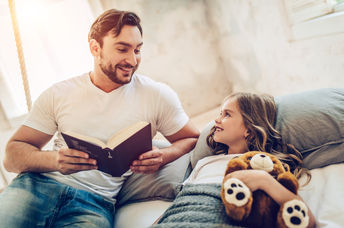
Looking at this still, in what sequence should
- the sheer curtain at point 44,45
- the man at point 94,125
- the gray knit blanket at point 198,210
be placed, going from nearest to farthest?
1. the gray knit blanket at point 198,210
2. the man at point 94,125
3. the sheer curtain at point 44,45

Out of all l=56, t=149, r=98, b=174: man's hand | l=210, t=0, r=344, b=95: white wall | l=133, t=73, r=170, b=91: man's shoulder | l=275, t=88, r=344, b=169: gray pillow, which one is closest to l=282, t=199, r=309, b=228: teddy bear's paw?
l=275, t=88, r=344, b=169: gray pillow

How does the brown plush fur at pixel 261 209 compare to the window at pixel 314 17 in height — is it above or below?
below

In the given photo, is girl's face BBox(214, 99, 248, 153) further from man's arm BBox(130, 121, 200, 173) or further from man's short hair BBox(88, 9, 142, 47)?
man's short hair BBox(88, 9, 142, 47)

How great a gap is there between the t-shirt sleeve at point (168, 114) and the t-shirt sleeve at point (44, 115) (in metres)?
0.53

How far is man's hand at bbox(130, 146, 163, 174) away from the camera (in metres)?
1.15

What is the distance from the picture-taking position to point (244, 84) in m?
2.47

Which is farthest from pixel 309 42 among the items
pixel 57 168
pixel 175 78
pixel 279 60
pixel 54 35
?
pixel 54 35

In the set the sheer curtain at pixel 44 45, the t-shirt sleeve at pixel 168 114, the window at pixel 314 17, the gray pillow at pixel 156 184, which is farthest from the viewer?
the sheer curtain at pixel 44 45

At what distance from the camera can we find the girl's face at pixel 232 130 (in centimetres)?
119

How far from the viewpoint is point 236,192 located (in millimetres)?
789

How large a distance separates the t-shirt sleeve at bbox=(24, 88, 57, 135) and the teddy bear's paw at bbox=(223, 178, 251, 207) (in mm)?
959

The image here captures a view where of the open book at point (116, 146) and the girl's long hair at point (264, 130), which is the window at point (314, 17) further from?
the open book at point (116, 146)

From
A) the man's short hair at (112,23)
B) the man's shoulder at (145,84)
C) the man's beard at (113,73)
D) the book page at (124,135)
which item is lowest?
the book page at (124,135)

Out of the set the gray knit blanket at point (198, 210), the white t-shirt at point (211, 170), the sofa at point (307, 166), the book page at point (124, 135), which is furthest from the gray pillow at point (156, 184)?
the book page at point (124, 135)
